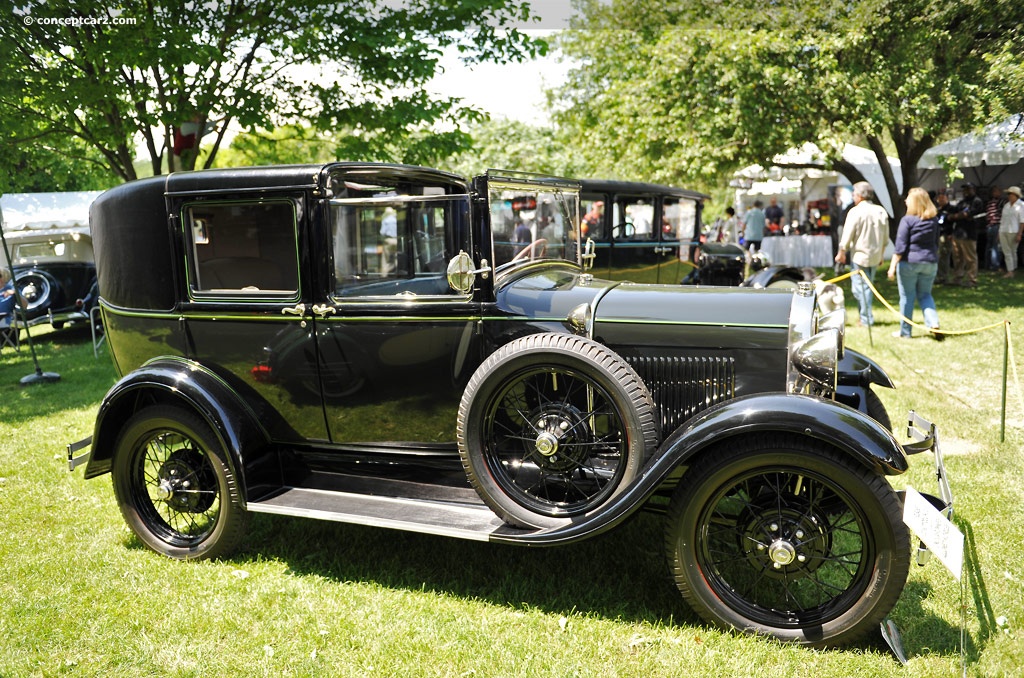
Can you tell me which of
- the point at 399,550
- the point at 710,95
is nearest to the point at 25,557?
the point at 399,550

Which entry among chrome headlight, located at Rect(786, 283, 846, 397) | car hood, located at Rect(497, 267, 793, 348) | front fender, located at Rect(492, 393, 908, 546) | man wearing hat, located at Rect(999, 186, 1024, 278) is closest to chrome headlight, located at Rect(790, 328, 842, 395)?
chrome headlight, located at Rect(786, 283, 846, 397)

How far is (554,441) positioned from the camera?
11.2ft

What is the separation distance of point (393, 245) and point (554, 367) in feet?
4.80

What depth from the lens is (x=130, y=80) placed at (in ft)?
28.4

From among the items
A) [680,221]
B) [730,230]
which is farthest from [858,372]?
[730,230]

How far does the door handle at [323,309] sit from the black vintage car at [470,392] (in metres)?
0.04

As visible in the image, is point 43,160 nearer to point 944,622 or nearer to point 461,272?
point 461,272

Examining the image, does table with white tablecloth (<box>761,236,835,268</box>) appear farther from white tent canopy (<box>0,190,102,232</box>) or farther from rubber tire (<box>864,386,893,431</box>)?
white tent canopy (<box>0,190,102,232</box>)

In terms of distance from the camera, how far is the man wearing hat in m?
14.4

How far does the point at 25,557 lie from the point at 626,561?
3342 mm

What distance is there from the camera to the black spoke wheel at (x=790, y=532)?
114 inches

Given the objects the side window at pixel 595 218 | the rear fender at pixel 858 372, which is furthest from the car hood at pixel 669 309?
the side window at pixel 595 218

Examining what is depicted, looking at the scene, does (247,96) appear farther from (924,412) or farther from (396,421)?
(924,412)

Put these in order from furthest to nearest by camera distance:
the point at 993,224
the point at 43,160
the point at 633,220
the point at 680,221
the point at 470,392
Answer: the point at 993,224 → the point at 680,221 → the point at 43,160 → the point at 633,220 → the point at 470,392
